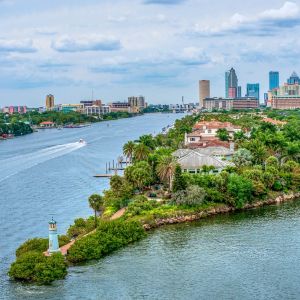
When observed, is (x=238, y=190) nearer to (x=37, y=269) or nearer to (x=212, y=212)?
(x=212, y=212)

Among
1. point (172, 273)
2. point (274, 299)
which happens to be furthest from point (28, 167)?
point (274, 299)

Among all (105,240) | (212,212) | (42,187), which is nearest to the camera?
(105,240)

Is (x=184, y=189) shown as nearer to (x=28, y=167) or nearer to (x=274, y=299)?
(x=274, y=299)

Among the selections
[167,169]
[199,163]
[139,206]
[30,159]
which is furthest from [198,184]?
[30,159]

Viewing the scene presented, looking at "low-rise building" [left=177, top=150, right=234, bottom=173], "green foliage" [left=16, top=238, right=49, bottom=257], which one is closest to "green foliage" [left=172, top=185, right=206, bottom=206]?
"low-rise building" [left=177, top=150, right=234, bottom=173]

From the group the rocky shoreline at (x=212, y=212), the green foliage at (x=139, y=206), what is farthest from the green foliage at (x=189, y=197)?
the green foliage at (x=139, y=206)

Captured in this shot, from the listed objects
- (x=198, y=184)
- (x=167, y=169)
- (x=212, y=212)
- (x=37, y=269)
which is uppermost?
(x=167, y=169)
